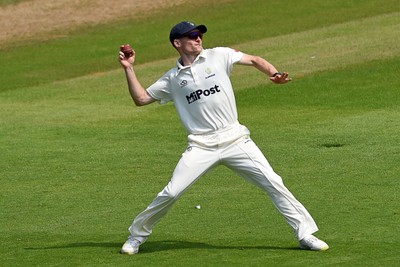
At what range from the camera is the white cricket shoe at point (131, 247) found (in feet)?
38.1

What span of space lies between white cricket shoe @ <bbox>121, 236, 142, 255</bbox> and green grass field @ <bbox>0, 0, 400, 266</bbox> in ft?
0.37

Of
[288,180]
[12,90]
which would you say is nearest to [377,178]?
[288,180]

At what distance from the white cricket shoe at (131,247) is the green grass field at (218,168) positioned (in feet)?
0.37

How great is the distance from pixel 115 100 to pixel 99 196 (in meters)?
7.65

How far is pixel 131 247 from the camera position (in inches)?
458

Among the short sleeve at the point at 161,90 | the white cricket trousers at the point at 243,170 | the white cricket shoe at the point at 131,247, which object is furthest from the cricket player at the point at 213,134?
the white cricket shoe at the point at 131,247

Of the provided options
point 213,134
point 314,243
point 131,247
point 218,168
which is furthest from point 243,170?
point 218,168

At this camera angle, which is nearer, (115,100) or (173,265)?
(173,265)

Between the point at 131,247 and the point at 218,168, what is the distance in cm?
442

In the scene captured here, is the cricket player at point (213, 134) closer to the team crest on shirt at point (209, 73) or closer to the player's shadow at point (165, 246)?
the team crest on shirt at point (209, 73)

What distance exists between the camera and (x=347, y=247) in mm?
11273

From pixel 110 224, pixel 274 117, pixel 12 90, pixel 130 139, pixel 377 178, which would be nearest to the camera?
pixel 110 224

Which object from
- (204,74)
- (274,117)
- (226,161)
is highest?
(204,74)

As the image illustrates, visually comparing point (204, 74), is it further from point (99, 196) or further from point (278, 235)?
point (99, 196)
